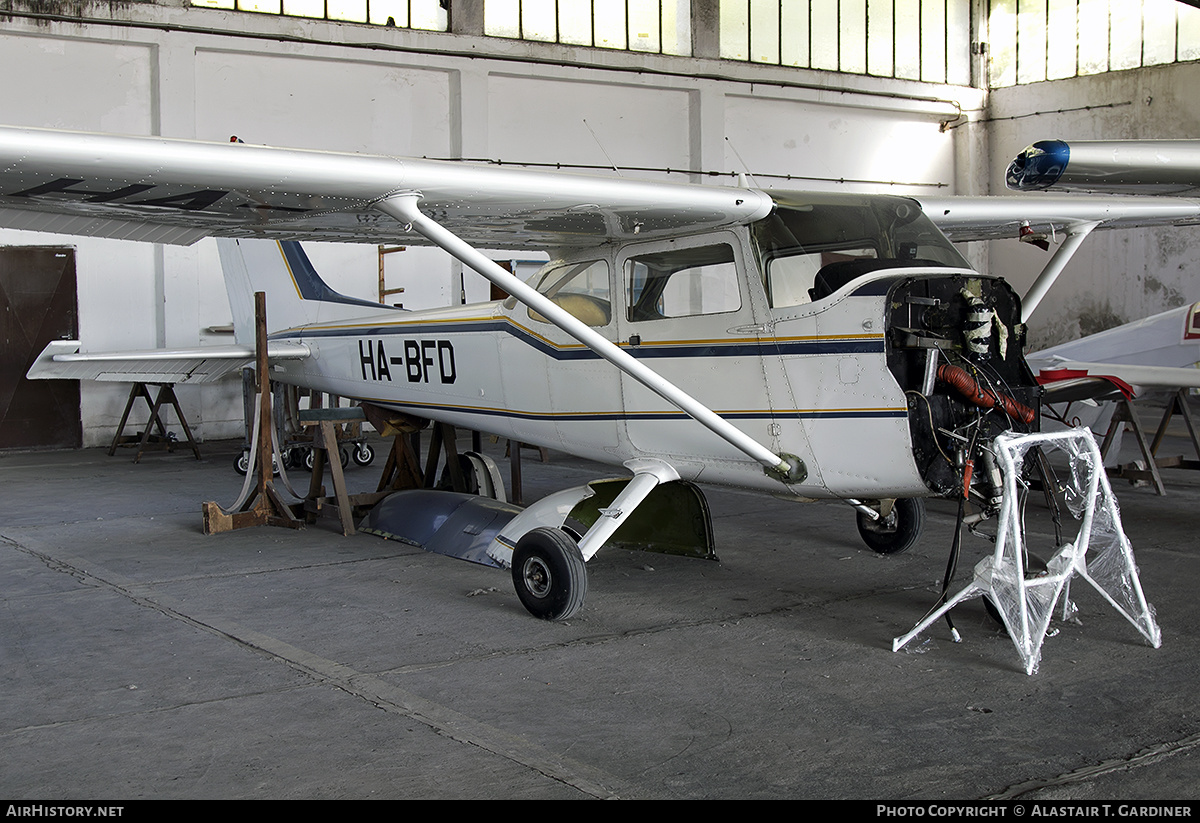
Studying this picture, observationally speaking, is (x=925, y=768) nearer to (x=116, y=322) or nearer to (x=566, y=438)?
(x=566, y=438)

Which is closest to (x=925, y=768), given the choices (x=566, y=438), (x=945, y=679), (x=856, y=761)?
(x=856, y=761)

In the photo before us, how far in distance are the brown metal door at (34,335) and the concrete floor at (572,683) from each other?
7703 mm

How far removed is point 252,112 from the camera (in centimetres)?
1500

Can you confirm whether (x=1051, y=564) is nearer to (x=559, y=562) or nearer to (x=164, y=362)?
(x=559, y=562)

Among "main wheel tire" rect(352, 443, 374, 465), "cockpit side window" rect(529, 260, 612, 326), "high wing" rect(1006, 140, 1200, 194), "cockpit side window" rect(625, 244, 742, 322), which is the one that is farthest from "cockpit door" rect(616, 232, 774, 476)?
"main wheel tire" rect(352, 443, 374, 465)

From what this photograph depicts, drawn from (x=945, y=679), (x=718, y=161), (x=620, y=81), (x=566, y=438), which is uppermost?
(x=620, y=81)

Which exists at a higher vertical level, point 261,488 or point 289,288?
point 289,288

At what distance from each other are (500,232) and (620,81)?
12.3 m

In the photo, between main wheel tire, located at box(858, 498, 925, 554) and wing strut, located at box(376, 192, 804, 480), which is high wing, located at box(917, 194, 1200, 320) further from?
wing strut, located at box(376, 192, 804, 480)

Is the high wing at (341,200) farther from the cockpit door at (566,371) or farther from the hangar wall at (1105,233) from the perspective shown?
the hangar wall at (1105,233)

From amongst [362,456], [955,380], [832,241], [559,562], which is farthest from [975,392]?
[362,456]

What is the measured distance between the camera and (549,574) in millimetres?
5477

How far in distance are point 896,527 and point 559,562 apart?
2.62m

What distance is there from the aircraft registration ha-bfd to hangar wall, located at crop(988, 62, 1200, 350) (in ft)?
50.0
